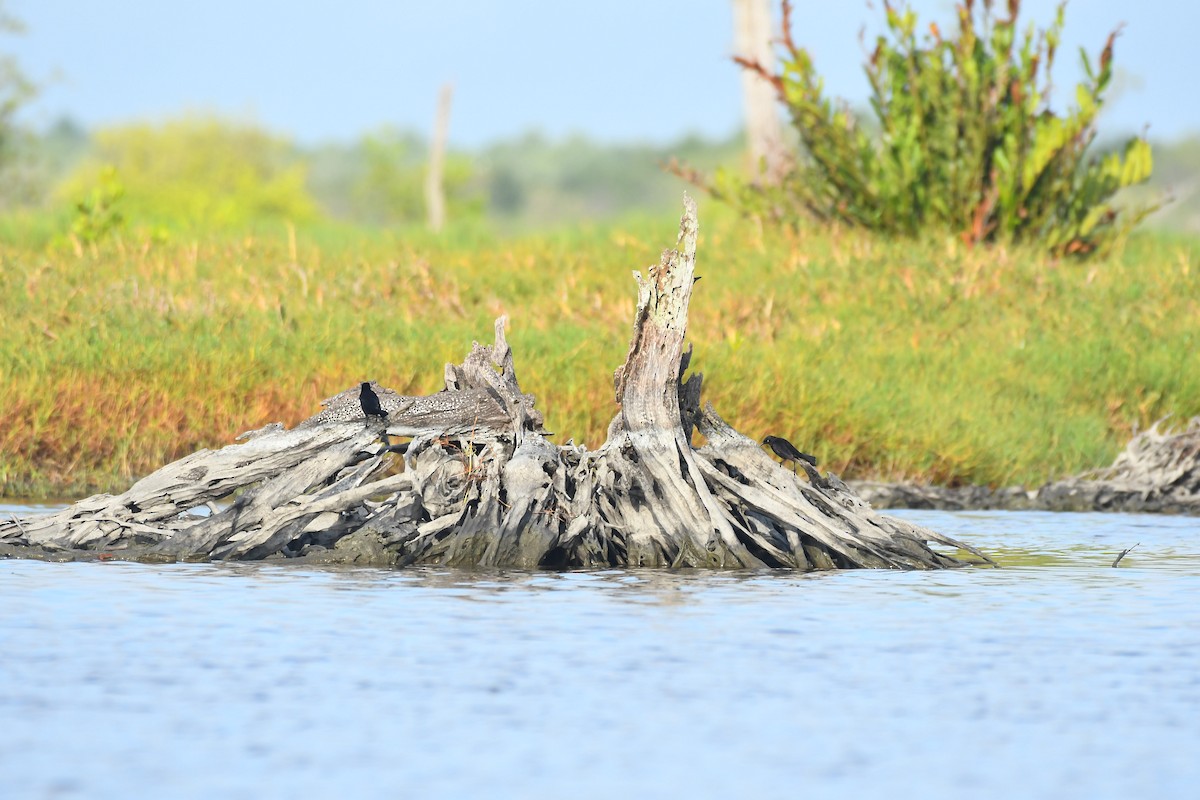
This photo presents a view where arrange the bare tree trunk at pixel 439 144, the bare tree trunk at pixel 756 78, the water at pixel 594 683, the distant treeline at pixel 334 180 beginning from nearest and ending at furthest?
the water at pixel 594 683, the bare tree trunk at pixel 756 78, the distant treeline at pixel 334 180, the bare tree trunk at pixel 439 144

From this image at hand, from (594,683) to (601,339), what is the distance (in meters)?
11.9

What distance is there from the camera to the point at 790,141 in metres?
37.4

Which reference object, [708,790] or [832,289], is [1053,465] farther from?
[708,790]

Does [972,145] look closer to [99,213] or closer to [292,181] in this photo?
[99,213]

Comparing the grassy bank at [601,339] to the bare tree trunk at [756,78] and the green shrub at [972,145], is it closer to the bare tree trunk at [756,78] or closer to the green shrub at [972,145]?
the green shrub at [972,145]

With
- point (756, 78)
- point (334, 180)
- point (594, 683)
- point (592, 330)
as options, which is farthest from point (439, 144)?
point (334, 180)

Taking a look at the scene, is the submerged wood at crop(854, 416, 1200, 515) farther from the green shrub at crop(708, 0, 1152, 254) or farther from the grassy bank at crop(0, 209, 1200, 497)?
the green shrub at crop(708, 0, 1152, 254)

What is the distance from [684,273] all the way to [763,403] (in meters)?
6.08

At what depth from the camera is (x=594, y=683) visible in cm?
717

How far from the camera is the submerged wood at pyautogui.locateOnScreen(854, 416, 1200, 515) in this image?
49.5 ft

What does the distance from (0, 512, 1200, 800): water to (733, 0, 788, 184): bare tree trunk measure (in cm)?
2188

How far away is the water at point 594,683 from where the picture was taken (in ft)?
18.8

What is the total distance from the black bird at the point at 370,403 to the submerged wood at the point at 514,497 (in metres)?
0.07

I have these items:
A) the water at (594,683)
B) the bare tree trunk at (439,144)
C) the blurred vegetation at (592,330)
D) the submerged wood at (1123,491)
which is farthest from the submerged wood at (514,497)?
the bare tree trunk at (439,144)
